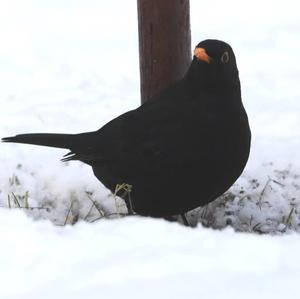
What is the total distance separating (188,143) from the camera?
11.5 ft

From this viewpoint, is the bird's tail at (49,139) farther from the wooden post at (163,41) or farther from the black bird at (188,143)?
the wooden post at (163,41)

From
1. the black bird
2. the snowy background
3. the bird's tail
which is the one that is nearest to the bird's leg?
the black bird

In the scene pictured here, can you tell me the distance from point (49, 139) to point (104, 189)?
34 centimetres

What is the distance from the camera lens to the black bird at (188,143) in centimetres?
351

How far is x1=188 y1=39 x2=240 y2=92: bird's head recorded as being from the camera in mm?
3557

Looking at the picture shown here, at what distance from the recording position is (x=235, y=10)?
25.9 ft

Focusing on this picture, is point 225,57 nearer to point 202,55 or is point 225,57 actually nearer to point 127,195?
point 202,55

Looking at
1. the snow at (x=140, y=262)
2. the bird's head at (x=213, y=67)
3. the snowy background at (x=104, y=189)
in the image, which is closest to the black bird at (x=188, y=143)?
the bird's head at (x=213, y=67)

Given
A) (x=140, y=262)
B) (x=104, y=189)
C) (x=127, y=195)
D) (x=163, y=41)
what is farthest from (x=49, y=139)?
(x=140, y=262)

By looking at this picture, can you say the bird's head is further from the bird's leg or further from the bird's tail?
the bird's tail

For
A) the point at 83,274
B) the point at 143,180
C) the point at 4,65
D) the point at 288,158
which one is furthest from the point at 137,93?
the point at 83,274

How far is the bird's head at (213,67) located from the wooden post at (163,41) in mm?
410

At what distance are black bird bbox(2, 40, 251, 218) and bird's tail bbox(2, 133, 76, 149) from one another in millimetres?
262

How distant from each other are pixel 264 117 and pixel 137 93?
992 mm
